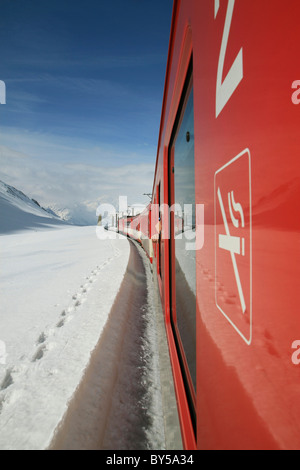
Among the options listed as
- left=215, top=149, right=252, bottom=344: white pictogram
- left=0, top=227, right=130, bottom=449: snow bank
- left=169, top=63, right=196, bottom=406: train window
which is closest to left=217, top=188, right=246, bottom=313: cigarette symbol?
left=215, top=149, right=252, bottom=344: white pictogram

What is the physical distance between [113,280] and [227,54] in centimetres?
534

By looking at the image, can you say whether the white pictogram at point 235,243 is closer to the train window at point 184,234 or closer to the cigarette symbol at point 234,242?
the cigarette symbol at point 234,242

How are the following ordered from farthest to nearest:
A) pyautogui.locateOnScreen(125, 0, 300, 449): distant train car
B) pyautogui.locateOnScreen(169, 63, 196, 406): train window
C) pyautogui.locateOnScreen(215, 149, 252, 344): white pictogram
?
1. pyautogui.locateOnScreen(169, 63, 196, 406): train window
2. pyautogui.locateOnScreen(215, 149, 252, 344): white pictogram
3. pyautogui.locateOnScreen(125, 0, 300, 449): distant train car

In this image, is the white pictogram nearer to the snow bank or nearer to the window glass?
the window glass

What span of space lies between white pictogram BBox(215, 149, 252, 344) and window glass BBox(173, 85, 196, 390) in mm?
672

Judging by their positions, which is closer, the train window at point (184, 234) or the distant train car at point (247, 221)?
the distant train car at point (247, 221)

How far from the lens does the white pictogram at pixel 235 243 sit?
0.64 metres

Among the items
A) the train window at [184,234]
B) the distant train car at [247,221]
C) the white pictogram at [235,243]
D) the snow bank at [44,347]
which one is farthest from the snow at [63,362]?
the white pictogram at [235,243]

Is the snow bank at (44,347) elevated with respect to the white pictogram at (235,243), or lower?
lower

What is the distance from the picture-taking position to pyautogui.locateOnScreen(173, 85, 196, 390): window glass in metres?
1.86

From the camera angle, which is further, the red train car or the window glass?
the window glass

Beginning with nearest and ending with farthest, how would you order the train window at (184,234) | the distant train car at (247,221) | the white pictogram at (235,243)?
the distant train car at (247,221)
the white pictogram at (235,243)
the train window at (184,234)
